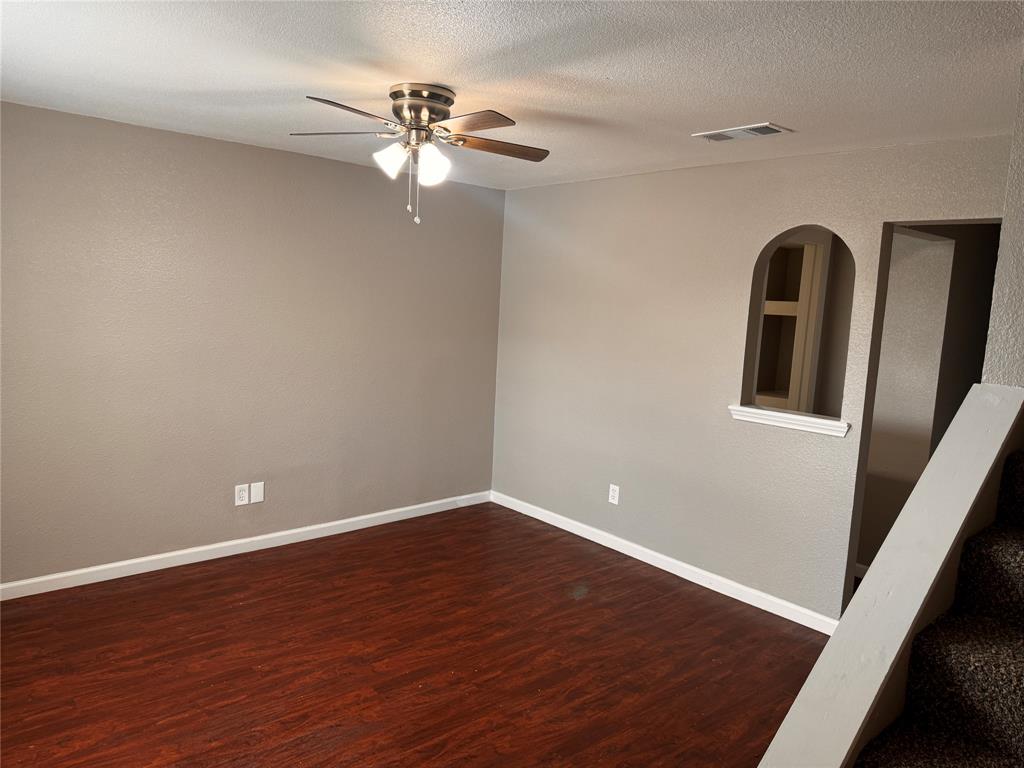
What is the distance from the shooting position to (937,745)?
1441mm

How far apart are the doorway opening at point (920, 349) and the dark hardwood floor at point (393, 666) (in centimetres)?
132

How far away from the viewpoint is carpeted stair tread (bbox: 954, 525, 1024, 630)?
1.63m

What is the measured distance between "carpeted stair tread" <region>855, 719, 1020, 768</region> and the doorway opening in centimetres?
289

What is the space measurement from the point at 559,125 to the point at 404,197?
6.00 ft

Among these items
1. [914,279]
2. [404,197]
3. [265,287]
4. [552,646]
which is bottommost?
[552,646]

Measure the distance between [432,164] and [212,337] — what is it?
2.07 meters

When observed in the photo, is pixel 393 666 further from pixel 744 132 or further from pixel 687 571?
pixel 744 132

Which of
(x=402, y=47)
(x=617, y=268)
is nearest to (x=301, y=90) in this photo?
(x=402, y=47)

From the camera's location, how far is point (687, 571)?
4246 mm

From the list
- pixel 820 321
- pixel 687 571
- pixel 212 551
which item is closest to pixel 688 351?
pixel 687 571

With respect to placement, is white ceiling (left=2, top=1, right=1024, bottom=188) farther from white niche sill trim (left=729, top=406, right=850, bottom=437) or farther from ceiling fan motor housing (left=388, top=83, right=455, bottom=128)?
white niche sill trim (left=729, top=406, right=850, bottom=437)

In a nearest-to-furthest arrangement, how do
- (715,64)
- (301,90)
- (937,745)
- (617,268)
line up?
(937,745)
(715,64)
(301,90)
(617,268)

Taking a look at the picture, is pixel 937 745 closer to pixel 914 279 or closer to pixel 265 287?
pixel 914 279

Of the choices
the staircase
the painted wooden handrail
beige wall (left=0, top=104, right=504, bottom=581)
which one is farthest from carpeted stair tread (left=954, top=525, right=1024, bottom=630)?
beige wall (left=0, top=104, right=504, bottom=581)
